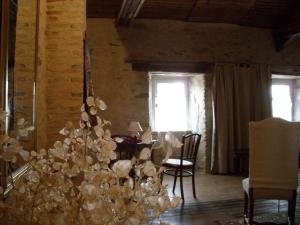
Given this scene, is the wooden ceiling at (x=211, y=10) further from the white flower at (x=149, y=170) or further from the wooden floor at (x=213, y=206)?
the white flower at (x=149, y=170)

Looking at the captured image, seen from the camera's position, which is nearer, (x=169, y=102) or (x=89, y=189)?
(x=89, y=189)

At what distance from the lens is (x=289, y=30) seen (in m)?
6.00

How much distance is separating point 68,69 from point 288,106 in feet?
19.3

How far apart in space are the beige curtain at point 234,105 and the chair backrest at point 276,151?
3044mm

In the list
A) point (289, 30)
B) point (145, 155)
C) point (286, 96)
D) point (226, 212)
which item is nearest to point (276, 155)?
point (226, 212)

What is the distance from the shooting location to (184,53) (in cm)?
594

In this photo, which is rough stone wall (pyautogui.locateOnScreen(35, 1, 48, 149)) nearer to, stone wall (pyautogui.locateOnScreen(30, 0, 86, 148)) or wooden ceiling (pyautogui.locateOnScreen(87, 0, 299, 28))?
stone wall (pyautogui.locateOnScreen(30, 0, 86, 148))

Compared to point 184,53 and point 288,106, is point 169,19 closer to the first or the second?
point 184,53

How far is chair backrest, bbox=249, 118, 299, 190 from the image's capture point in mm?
2750

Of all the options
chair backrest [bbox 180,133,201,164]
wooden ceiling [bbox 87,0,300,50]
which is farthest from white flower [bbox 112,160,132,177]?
wooden ceiling [bbox 87,0,300,50]

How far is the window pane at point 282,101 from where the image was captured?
23.0 ft

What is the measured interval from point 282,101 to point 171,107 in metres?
2.67

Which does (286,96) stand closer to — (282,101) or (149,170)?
(282,101)

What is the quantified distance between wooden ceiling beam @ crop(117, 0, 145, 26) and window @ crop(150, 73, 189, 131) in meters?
1.33
